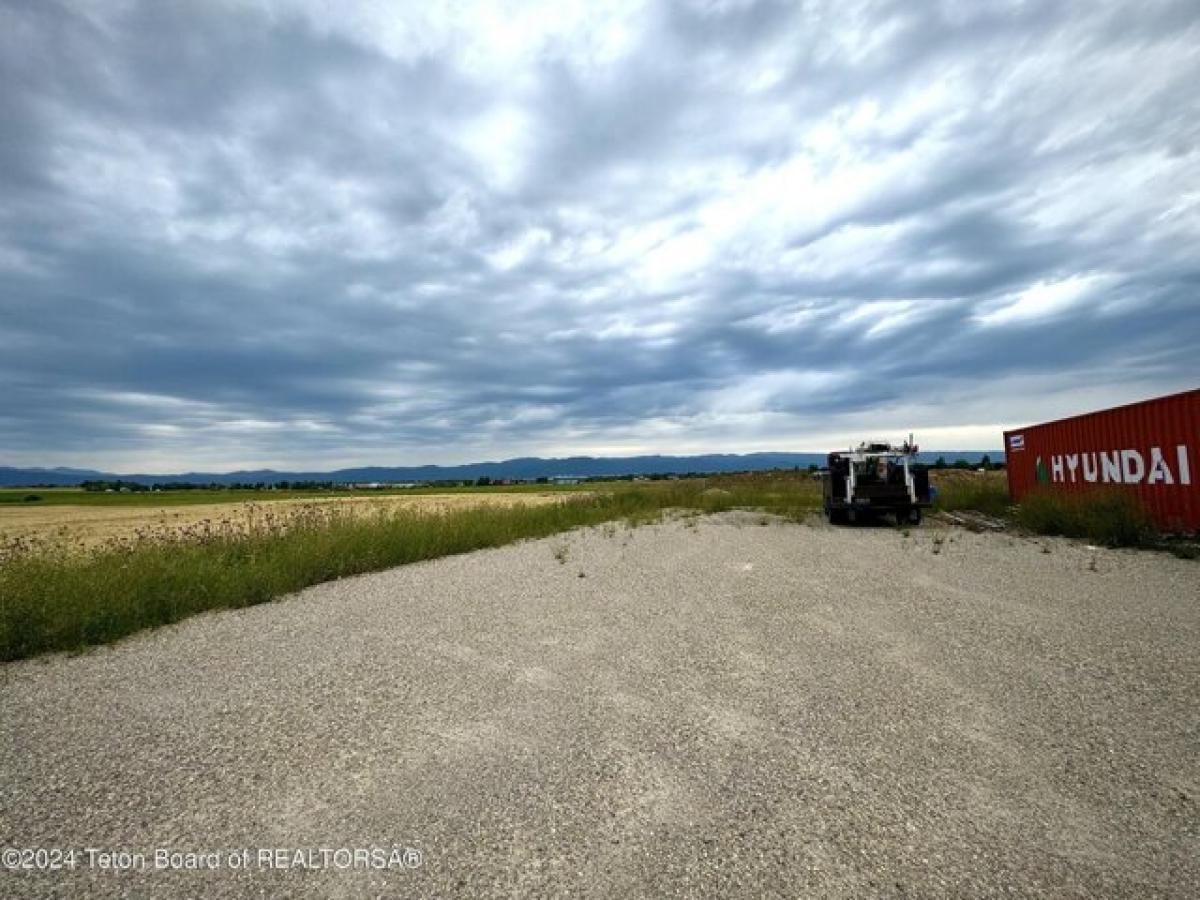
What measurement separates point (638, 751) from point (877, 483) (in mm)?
17815

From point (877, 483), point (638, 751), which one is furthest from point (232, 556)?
point (877, 483)

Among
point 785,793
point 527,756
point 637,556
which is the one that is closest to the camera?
point 785,793

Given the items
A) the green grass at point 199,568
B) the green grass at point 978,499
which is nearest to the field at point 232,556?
the green grass at point 199,568

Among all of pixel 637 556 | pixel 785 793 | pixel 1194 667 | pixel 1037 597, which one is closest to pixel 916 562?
pixel 1037 597

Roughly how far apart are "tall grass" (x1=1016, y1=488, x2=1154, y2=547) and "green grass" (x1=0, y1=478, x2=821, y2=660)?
14.0 meters

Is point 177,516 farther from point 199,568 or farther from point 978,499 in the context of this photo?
point 978,499

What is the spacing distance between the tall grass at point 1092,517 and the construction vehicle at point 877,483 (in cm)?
285

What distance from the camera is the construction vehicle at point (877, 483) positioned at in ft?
63.2

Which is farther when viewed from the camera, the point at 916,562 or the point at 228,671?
the point at 916,562

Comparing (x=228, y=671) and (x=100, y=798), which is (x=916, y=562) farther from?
(x=100, y=798)

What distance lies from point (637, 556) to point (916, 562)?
5.50 metres

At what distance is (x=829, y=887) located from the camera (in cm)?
276

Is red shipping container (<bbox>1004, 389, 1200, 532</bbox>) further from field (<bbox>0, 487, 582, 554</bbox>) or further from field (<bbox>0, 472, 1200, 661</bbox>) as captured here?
field (<bbox>0, 487, 582, 554</bbox>)

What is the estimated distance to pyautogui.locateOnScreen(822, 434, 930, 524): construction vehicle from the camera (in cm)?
1925
